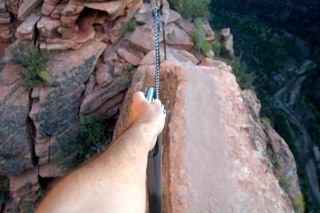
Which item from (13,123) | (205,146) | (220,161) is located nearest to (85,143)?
(13,123)

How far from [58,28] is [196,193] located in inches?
191

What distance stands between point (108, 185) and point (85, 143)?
6.07 m

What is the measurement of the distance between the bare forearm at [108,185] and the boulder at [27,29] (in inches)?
233

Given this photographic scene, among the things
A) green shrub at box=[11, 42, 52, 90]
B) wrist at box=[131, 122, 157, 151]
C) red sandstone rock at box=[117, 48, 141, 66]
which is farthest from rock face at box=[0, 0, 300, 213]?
wrist at box=[131, 122, 157, 151]

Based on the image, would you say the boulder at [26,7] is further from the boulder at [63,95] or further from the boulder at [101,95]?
the boulder at [101,95]

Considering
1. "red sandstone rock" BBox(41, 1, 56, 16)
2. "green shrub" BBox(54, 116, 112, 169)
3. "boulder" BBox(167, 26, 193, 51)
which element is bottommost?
"green shrub" BBox(54, 116, 112, 169)

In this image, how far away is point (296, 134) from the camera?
20.0m

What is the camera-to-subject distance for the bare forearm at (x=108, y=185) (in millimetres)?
1256

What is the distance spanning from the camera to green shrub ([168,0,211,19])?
27.9ft

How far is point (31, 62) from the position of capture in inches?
266

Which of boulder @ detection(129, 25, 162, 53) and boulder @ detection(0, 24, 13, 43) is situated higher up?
boulder @ detection(129, 25, 162, 53)

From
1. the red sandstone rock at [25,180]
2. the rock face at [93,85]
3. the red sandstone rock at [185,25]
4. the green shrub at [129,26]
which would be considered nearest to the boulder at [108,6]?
the rock face at [93,85]

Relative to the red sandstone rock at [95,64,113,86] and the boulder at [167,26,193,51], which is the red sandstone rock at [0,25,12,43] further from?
the boulder at [167,26,193,51]

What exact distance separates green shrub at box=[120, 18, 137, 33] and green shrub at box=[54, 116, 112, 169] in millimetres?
2138
